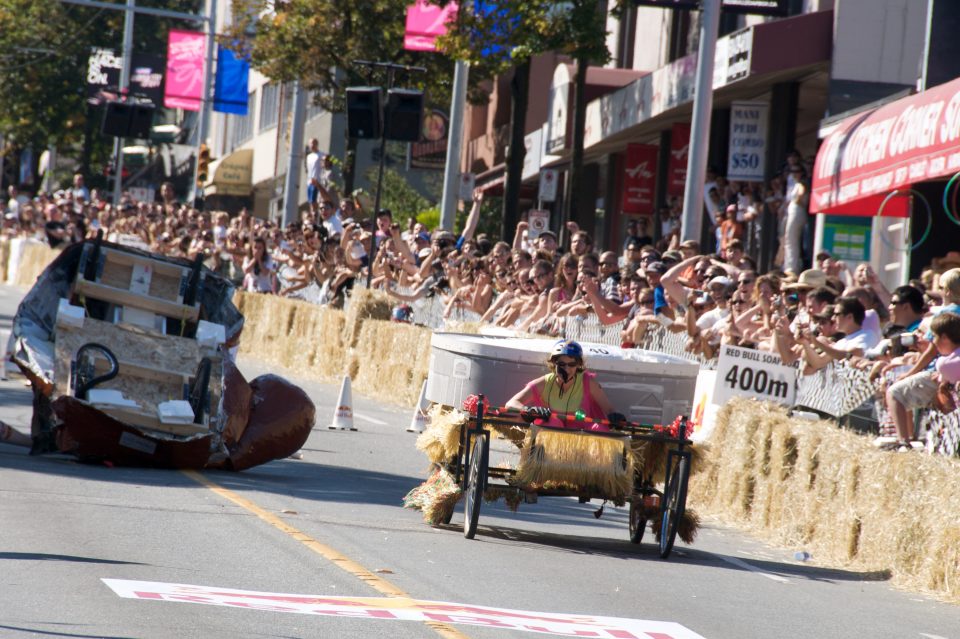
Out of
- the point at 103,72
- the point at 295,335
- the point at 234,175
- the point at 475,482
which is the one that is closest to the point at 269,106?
the point at 234,175

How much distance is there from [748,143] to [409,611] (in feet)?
63.6

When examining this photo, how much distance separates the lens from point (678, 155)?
108ft

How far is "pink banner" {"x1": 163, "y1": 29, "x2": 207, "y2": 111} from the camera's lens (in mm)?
54312

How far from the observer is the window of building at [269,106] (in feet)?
222

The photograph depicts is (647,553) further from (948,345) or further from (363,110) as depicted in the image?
(363,110)

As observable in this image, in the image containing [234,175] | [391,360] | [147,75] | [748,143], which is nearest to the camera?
[391,360]

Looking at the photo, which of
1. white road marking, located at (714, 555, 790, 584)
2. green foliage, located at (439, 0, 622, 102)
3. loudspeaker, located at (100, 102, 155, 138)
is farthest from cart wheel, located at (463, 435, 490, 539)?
loudspeaker, located at (100, 102, 155, 138)

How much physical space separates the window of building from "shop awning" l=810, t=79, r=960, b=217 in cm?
4701

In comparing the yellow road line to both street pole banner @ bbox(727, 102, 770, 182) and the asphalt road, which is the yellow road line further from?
street pole banner @ bbox(727, 102, 770, 182)

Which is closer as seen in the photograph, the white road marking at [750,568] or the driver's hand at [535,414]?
→ the white road marking at [750,568]

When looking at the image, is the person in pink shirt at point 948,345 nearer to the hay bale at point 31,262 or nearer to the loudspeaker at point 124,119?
the loudspeaker at point 124,119

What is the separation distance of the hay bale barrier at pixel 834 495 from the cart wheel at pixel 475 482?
153 cm

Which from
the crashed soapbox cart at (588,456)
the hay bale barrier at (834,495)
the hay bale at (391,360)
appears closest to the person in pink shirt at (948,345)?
the hay bale barrier at (834,495)

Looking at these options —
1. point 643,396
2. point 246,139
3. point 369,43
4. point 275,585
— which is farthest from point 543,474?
point 246,139
